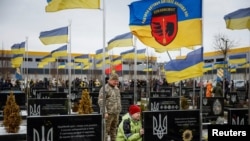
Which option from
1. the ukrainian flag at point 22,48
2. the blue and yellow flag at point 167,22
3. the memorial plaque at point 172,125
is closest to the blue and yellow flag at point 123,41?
the blue and yellow flag at point 167,22

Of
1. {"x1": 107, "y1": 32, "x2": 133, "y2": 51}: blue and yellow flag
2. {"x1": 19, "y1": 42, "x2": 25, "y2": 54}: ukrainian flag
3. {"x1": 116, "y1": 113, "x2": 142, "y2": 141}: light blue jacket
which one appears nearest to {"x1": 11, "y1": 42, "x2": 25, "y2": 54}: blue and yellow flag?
{"x1": 19, "y1": 42, "x2": 25, "y2": 54}: ukrainian flag

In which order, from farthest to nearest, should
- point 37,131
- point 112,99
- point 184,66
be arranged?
point 112,99 → point 184,66 → point 37,131

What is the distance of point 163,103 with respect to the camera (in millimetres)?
13062

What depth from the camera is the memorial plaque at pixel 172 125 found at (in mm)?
6430

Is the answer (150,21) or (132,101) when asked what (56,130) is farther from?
(132,101)

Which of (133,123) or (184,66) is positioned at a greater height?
(184,66)

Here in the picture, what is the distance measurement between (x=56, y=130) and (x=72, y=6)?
12.2 feet

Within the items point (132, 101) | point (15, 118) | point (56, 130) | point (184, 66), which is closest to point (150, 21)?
point (184, 66)

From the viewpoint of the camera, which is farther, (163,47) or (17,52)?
(17,52)

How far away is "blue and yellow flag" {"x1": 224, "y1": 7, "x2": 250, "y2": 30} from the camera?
10.1 meters

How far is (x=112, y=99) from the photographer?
31.9 feet

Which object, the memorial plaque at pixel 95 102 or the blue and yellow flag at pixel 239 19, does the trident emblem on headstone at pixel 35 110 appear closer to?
the memorial plaque at pixel 95 102

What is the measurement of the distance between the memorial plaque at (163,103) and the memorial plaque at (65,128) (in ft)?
21.9

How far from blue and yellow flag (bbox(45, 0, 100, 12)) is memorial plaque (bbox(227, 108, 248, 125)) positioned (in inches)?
143
